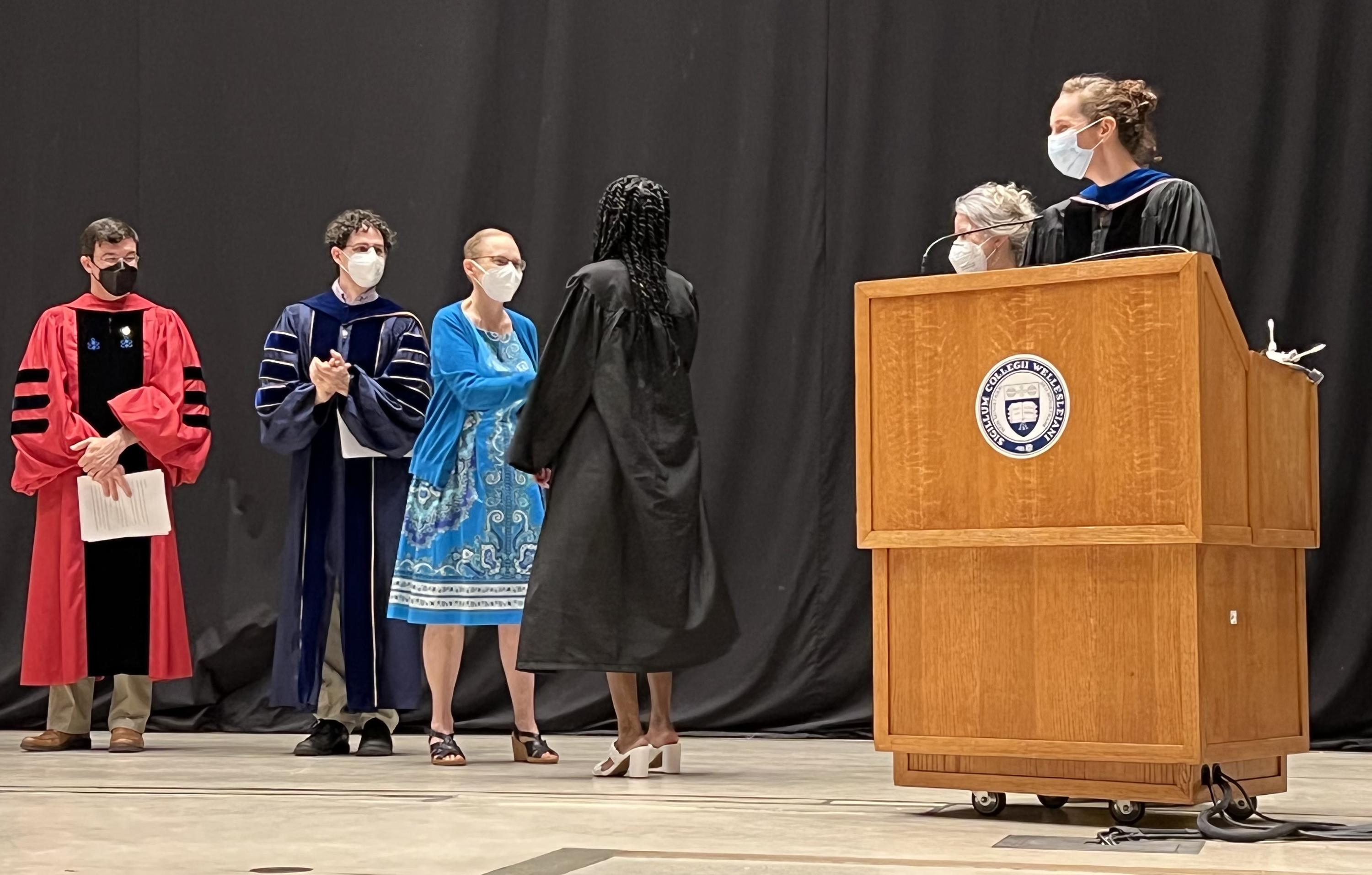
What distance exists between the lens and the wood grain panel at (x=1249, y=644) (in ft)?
10.1

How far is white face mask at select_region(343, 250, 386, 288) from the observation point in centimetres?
535

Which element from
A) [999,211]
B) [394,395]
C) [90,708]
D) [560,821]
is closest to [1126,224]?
[999,211]

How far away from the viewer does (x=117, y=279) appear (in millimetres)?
5648

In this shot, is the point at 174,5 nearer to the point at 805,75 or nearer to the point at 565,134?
the point at 565,134

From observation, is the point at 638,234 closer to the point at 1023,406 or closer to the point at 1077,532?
the point at 1023,406

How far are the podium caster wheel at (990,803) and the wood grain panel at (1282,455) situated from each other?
0.68 metres

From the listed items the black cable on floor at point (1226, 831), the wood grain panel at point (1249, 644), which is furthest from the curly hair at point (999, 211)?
the black cable on floor at point (1226, 831)

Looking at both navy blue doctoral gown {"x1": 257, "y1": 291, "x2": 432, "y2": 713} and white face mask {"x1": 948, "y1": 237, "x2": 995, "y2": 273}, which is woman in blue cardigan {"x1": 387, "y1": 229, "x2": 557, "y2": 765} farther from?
white face mask {"x1": 948, "y1": 237, "x2": 995, "y2": 273}

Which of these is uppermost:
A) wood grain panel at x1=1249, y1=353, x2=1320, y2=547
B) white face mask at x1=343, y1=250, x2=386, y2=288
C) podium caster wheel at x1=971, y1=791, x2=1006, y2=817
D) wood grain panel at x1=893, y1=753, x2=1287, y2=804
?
white face mask at x1=343, y1=250, x2=386, y2=288

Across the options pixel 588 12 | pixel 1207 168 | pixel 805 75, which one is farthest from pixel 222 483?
pixel 1207 168

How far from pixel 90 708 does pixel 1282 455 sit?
3907mm

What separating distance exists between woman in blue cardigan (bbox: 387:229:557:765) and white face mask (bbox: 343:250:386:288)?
489mm

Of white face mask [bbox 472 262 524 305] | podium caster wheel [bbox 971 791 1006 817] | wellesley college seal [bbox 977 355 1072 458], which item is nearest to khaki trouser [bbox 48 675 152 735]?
white face mask [bbox 472 262 524 305]

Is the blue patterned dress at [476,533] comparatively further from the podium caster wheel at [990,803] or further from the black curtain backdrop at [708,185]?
the podium caster wheel at [990,803]
